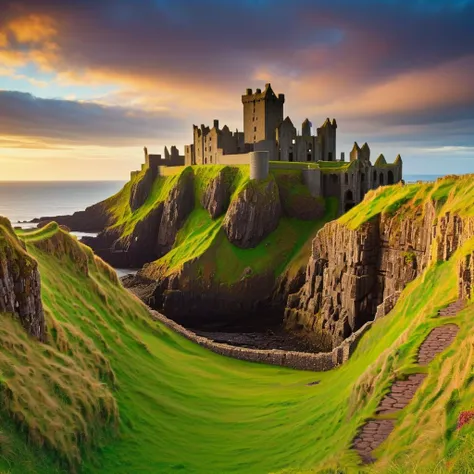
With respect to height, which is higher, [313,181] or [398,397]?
[313,181]

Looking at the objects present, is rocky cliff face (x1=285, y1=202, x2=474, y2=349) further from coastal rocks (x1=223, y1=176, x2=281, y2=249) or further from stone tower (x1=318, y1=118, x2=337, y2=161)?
stone tower (x1=318, y1=118, x2=337, y2=161)

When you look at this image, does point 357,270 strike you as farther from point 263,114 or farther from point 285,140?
point 263,114

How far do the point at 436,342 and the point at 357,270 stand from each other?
174 ft

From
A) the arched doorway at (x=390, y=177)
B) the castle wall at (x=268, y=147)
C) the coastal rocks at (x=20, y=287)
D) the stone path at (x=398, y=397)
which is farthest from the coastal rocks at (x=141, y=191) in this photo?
the stone path at (x=398, y=397)

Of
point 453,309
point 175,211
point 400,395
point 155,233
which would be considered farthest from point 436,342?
point 155,233

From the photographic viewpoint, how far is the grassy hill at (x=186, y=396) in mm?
19016

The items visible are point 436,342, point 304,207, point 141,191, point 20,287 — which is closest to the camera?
point 436,342

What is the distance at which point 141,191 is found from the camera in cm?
16338

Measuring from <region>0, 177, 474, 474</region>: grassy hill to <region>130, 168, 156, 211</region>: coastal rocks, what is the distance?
109m

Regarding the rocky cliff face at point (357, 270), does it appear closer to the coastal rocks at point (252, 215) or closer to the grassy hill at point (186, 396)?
the grassy hill at point (186, 396)

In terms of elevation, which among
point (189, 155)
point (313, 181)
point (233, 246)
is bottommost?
point (233, 246)

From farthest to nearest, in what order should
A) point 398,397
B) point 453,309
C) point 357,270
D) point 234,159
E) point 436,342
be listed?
point 234,159, point 357,270, point 453,309, point 436,342, point 398,397

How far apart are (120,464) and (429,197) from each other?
5464 centimetres

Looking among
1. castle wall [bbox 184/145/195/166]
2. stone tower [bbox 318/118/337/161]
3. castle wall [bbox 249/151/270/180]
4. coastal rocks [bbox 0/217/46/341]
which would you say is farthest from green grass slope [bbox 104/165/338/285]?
coastal rocks [bbox 0/217/46/341]
